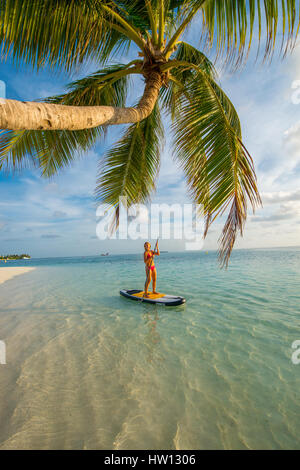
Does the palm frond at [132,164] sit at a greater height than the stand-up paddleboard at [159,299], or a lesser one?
greater

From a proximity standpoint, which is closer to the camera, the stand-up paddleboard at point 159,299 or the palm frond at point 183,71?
the palm frond at point 183,71

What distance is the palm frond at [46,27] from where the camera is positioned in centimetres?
243

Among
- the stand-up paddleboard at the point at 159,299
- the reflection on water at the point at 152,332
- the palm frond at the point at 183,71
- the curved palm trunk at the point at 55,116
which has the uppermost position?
the palm frond at the point at 183,71

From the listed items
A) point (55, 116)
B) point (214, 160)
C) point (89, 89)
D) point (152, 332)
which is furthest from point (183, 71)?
point (152, 332)

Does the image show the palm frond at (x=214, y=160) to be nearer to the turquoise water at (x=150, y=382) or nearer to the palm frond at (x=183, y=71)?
the palm frond at (x=183, y=71)

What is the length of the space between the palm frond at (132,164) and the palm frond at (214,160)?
1331 mm

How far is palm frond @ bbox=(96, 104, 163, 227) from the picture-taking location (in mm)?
5117

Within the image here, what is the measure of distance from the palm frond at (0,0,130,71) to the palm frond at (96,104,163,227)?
7.11 ft

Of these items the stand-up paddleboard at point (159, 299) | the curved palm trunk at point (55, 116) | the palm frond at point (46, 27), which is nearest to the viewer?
the curved palm trunk at point (55, 116)

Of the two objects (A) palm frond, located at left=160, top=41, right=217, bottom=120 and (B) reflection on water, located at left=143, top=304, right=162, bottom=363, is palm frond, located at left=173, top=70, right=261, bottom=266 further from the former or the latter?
(B) reflection on water, located at left=143, top=304, right=162, bottom=363

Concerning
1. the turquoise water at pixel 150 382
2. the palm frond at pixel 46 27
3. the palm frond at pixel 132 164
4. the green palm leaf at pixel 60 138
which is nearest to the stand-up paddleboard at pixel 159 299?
the turquoise water at pixel 150 382

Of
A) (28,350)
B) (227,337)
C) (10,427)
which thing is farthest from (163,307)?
(10,427)

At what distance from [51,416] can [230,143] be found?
418cm

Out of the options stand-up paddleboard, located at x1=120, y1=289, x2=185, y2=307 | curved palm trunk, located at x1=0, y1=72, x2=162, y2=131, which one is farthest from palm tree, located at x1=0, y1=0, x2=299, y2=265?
stand-up paddleboard, located at x1=120, y1=289, x2=185, y2=307
